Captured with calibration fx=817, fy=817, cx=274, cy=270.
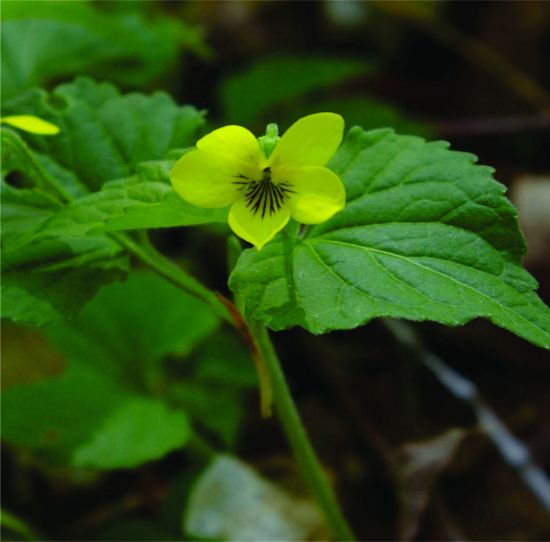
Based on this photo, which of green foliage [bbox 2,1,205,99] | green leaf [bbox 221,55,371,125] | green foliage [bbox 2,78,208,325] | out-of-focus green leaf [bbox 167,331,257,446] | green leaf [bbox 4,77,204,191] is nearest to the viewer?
green foliage [bbox 2,78,208,325]

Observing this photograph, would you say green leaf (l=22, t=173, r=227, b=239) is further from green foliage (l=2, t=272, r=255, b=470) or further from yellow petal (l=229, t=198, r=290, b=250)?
green foliage (l=2, t=272, r=255, b=470)

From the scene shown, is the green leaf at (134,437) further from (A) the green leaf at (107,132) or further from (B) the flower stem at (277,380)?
(A) the green leaf at (107,132)

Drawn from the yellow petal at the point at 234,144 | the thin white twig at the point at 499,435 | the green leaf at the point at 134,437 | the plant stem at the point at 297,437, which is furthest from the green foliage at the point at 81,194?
the thin white twig at the point at 499,435

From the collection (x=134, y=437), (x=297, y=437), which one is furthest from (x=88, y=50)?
(x=297, y=437)

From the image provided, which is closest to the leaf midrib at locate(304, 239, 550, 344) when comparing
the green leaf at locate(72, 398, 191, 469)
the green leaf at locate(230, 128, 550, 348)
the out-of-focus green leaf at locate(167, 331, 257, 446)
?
the green leaf at locate(230, 128, 550, 348)

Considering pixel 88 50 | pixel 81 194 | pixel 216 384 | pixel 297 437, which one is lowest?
pixel 297 437

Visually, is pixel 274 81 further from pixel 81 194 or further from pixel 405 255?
pixel 405 255
